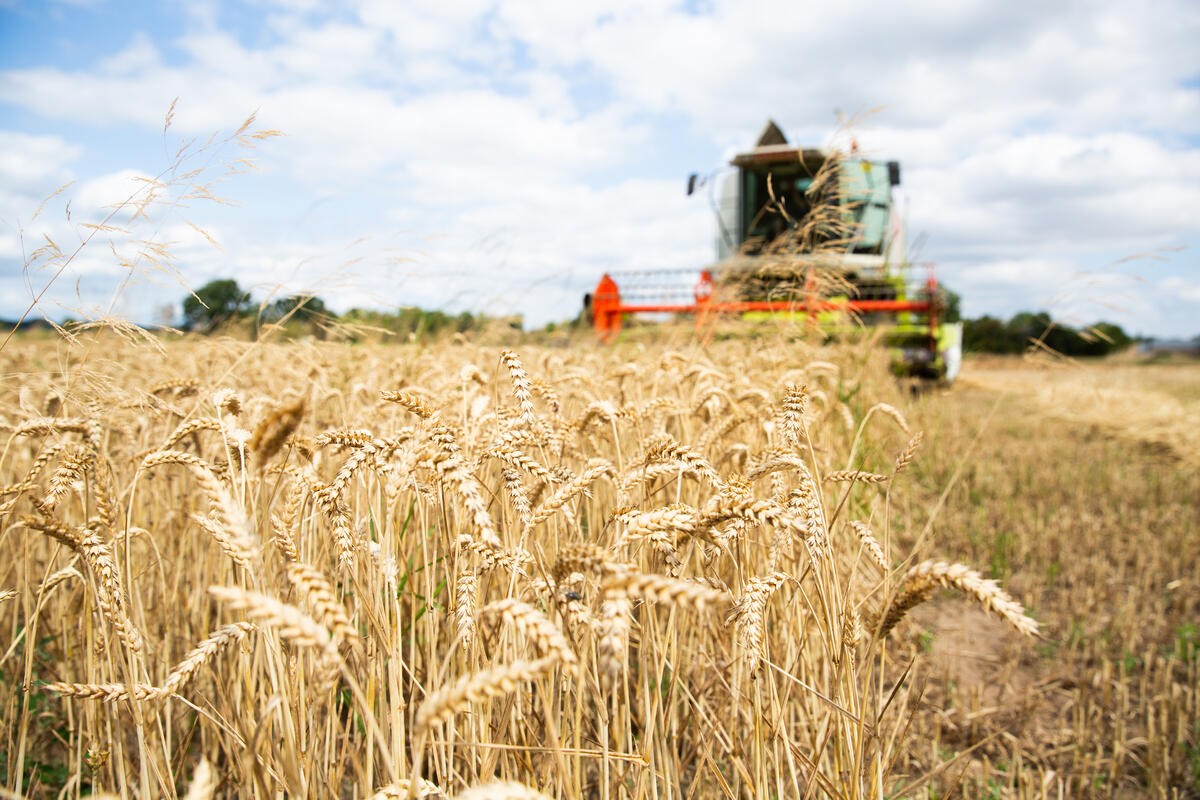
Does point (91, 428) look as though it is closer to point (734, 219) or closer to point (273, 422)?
point (273, 422)

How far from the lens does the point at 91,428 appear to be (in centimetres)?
127

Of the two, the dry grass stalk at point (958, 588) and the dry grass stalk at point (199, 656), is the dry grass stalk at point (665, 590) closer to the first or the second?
the dry grass stalk at point (958, 588)

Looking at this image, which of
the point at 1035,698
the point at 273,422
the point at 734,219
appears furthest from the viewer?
the point at 734,219

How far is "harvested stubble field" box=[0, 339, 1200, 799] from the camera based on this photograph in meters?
0.90

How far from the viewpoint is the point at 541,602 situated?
1.22 meters

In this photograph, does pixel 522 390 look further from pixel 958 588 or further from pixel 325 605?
pixel 958 588

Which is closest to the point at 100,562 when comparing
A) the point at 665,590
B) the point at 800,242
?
the point at 665,590

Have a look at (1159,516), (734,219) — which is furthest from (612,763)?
(734,219)

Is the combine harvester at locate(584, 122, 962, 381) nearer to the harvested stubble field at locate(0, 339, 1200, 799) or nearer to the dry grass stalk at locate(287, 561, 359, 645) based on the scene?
the harvested stubble field at locate(0, 339, 1200, 799)

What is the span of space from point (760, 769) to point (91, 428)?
4.26 ft

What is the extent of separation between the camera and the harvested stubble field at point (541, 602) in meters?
0.90

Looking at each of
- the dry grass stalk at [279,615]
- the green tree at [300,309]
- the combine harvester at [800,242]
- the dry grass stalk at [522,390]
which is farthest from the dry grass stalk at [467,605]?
the combine harvester at [800,242]

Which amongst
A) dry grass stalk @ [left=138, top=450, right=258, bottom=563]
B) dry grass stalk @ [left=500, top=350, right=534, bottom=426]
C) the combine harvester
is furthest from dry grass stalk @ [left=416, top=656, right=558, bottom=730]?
the combine harvester

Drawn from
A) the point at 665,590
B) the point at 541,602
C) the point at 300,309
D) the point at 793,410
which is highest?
the point at 300,309
